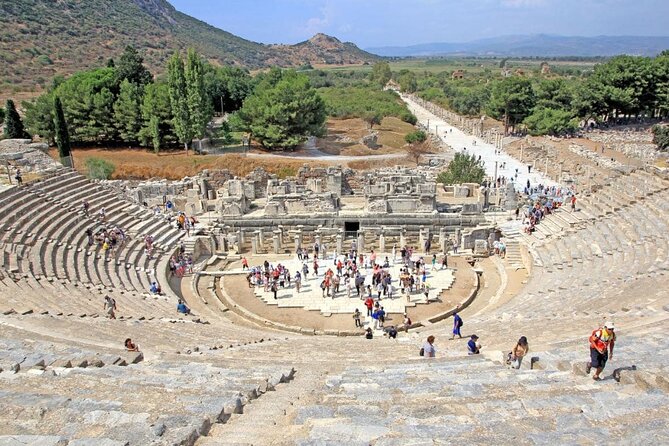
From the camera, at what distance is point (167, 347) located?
42.8ft

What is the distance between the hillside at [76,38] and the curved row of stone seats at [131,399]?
76.7 metres

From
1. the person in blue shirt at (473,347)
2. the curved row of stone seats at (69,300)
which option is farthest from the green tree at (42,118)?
the person in blue shirt at (473,347)

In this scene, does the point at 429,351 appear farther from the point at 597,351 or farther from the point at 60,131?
the point at 60,131

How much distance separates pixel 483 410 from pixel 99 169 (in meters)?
40.2

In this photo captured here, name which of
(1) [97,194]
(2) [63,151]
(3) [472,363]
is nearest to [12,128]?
(2) [63,151]

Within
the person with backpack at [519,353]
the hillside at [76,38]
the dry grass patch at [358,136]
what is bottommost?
the person with backpack at [519,353]

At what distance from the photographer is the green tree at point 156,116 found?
46.7m

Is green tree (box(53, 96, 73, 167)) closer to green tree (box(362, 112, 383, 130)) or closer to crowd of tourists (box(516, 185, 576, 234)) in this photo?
crowd of tourists (box(516, 185, 576, 234))

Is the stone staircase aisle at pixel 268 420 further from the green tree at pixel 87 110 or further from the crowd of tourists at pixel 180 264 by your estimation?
the green tree at pixel 87 110

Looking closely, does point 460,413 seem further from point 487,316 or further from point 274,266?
point 274,266

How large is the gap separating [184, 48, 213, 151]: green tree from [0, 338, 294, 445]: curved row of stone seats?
38618 mm

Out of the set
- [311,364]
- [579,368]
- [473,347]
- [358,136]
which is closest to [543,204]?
[473,347]

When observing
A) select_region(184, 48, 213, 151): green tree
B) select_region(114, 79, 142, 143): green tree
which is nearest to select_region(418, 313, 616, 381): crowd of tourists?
select_region(184, 48, 213, 151): green tree

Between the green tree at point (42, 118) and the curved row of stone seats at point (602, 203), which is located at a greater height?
the green tree at point (42, 118)
